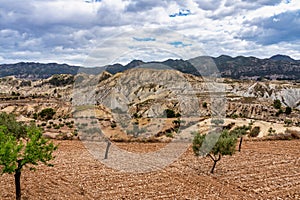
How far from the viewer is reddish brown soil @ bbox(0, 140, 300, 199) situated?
17203mm

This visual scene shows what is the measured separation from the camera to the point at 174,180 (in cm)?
1998

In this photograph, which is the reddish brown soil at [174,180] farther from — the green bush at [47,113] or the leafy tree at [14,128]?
the green bush at [47,113]

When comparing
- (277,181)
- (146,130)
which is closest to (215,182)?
(277,181)

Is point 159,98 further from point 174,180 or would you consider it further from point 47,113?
point 174,180

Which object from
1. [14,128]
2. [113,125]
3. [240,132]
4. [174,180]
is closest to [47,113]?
Result: [113,125]

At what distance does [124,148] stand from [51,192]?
1483 centimetres

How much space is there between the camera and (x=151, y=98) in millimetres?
93188

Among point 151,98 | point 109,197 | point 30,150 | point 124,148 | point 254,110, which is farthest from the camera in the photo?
point 151,98

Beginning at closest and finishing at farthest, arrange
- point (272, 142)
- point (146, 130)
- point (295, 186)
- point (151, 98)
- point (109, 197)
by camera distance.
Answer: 1. point (109, 197)
2. point (295, 186)
3. point (272, 142)
4. point (146, 130)
5. point (151, 98)

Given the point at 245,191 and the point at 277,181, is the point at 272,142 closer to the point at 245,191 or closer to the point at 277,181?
the point at 277,181

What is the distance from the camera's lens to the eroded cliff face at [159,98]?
56.7 m

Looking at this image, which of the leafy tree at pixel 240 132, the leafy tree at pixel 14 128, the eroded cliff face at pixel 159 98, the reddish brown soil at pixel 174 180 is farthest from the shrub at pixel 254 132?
the leafy tree at pixel 14 128

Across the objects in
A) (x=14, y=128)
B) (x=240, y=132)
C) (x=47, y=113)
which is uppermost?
(x=14, y=128)

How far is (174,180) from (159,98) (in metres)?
70.6
